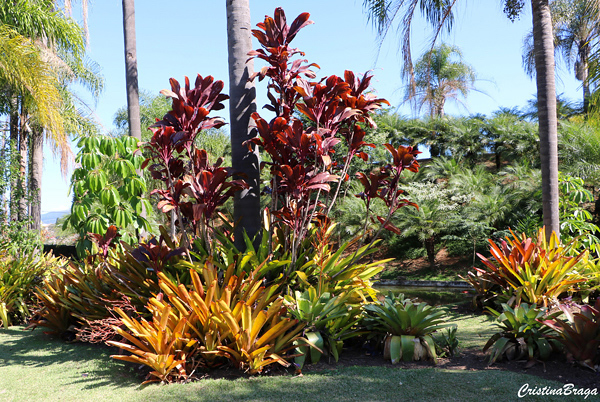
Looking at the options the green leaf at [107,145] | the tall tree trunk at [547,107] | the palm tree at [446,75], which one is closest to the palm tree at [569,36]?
the palm tree at [446,75]

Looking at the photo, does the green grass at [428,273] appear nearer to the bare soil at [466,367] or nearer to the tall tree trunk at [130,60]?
the tall tree trunk at [130,60]

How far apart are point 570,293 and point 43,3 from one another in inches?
526

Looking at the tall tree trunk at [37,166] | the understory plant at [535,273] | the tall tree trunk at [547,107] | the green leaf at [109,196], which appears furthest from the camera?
the tall tree trunk at [37,166]

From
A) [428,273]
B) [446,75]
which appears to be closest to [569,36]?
[446,75]

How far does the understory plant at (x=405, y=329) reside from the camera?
3484 millimetres

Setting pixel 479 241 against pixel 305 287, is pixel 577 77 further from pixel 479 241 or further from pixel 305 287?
pixel 305 287

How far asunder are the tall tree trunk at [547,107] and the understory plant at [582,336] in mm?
3107

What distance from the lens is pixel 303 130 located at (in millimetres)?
4105

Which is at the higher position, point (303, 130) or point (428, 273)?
point (303, 130)

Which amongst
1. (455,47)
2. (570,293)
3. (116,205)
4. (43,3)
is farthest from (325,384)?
(455,47)

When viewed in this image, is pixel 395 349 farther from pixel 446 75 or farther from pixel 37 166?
pixel 446 75

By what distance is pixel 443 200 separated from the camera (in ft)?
49.2

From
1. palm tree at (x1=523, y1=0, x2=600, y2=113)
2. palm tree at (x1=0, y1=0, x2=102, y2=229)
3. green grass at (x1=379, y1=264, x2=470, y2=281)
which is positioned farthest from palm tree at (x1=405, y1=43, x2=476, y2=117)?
palm tree at (x1=0, y1=0, x2=102, y2=229)

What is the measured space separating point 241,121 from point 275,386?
2630mm
